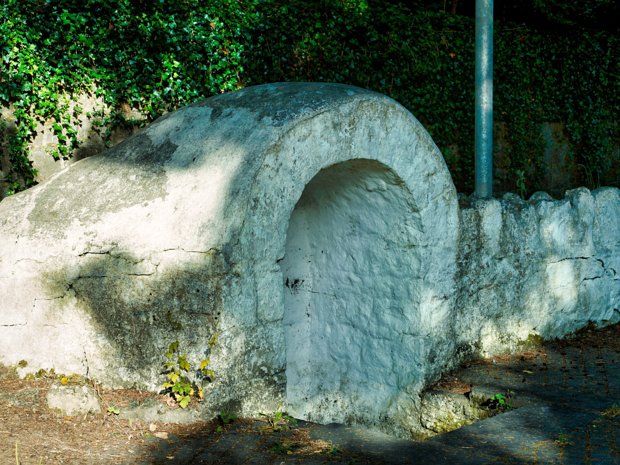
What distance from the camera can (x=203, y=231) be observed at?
4074 millimetres

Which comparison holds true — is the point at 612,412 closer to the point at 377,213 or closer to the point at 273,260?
the point at 377,213

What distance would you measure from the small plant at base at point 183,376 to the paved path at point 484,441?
0.23 meters

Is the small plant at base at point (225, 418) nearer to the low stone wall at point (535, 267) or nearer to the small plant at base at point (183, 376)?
the small plant at base at point (183, 376)

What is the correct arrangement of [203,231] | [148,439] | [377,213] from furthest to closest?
[377,213]
[203,231]
[148,439]

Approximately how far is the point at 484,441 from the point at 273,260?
5.13ft

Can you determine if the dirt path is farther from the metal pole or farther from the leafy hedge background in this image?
the metal pole

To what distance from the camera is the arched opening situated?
17.5 feet

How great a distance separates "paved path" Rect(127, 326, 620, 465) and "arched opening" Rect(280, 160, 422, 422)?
2.46 ft

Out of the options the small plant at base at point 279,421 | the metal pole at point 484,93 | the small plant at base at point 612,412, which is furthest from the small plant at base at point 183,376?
the metal pole at point 484,93

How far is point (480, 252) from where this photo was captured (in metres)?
5.88

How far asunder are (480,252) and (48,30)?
3550 mm

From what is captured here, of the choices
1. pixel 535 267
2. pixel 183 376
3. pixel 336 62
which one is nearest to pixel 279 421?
pixel 183 376

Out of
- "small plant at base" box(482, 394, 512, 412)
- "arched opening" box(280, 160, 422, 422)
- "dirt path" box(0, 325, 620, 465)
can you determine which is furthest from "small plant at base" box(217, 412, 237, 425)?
"small plant at base" box(482, 394, 512, 412)

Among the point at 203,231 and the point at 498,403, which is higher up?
the point at 203,231
